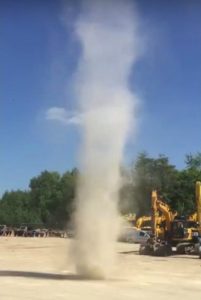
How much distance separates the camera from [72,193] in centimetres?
5438

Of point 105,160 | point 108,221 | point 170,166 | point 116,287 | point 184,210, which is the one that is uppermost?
point 170,166

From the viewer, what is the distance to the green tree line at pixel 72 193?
7856 centimetres

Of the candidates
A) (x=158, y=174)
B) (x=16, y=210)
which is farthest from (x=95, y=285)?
(x=16, y=210)

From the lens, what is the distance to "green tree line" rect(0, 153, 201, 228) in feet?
258

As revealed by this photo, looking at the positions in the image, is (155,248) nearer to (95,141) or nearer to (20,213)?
(95,141)

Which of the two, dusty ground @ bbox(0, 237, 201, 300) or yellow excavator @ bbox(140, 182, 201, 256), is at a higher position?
yellow excavator @ bbox(140, 182, 201, 256)

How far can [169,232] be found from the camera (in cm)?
3891

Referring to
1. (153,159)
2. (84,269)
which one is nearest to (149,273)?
(84,269)

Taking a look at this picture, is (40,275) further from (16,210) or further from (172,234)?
(16,210)

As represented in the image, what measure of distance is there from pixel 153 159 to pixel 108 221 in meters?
75.1

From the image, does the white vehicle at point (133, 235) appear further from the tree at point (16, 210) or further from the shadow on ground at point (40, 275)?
the tree at point (16, 210)

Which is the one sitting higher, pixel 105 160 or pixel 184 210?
pixel 184 210

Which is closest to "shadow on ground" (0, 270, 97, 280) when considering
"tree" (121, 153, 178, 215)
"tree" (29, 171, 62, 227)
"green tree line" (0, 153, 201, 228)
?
"green tree line" (0, 153, 201, 228)

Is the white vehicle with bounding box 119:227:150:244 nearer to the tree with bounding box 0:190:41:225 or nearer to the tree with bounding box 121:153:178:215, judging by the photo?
the tree with bounding box 121:153:178:215
